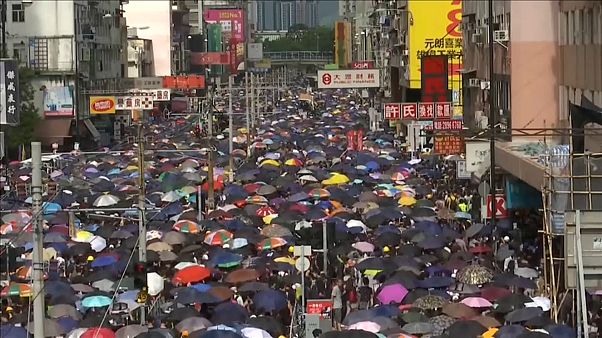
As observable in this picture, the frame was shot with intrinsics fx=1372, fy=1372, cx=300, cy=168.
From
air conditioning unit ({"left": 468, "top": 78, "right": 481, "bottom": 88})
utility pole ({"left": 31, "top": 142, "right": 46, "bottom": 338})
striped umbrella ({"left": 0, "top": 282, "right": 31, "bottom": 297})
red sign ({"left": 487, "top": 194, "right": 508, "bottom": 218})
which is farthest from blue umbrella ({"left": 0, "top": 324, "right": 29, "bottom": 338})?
air conditioning unit ({"left": 468, "top": 78, "right": 481, "bottom": 88})

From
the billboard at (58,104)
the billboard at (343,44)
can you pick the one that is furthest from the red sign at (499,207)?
the billboard at (343,44)

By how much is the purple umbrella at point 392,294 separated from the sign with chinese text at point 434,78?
1217 inches

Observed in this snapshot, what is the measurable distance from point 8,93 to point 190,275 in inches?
466

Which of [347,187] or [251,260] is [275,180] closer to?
[347,187]

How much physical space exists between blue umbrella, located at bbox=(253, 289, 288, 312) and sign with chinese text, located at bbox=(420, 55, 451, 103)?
31741 mm

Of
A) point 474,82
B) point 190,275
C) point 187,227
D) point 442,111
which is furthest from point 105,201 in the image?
point 474,82

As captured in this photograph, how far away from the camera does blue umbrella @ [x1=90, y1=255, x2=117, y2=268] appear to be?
1059 inches

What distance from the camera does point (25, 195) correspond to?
117ft

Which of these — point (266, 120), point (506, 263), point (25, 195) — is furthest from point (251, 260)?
point (266, 120)

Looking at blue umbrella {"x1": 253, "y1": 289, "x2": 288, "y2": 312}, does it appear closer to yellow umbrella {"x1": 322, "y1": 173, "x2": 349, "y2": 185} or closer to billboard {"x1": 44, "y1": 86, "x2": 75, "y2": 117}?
yellow umbrella {"x1": 322, "y1": 173, "x2": 349, "y2": 185}

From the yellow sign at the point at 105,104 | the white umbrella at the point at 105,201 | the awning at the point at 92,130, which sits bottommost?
the white umbrella at the point at 105,201

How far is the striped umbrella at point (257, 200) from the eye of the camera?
37.0 m

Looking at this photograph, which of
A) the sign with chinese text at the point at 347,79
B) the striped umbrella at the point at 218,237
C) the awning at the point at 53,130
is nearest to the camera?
the striped umbrella at the point at 218,237

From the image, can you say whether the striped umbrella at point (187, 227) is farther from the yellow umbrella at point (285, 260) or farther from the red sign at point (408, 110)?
the red sign at point (408, 110)
